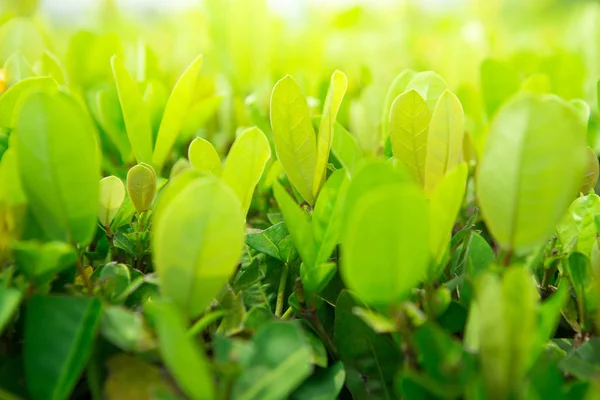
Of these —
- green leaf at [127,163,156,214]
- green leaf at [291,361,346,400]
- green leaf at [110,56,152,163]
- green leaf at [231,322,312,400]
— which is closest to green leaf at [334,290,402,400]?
green leaf at [291,361,346,400]

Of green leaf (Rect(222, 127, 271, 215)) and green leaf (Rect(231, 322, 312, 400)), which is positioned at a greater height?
green leaf (Rect(222, 127, 271, 215))

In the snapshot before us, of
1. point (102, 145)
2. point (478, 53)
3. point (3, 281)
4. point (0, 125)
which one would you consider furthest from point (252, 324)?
point (478, 53)

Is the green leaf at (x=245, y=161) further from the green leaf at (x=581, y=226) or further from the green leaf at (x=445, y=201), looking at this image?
the green leaf at (x=581, y=226)

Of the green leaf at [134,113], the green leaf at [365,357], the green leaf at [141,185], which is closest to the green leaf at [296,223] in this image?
the green leaf at [365,357]

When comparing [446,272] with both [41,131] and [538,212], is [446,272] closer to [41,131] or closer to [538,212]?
[538,212]

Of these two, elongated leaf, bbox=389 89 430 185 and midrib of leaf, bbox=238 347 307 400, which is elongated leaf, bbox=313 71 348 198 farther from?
midrib of leaf, bbox=238 347 307 400

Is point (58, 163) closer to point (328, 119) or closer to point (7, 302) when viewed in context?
point (7, 302)
